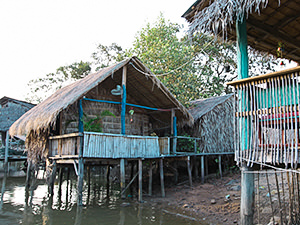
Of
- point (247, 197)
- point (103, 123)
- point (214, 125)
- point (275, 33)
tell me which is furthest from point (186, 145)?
point (247, 197)

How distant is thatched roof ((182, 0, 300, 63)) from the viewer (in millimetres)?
5428

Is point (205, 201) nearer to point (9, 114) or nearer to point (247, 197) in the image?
point (247, 197)

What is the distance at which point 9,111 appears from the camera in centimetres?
1945

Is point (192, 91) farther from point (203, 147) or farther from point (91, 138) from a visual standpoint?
point (91, 138)

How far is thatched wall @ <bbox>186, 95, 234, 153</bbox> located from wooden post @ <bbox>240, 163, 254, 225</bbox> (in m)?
7.67

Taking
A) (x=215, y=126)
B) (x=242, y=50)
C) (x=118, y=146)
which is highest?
(x=242, y=50)

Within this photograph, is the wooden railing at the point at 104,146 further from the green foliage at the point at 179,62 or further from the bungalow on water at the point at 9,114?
the bungalow on water at the point at 9,114

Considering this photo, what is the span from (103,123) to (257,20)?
7.83 meters

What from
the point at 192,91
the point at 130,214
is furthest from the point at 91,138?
the point at 192,91

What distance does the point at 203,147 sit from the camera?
13.4m

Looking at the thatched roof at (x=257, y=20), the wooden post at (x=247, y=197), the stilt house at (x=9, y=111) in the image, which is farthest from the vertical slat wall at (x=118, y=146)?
the stilt house at (x=9, y=111)

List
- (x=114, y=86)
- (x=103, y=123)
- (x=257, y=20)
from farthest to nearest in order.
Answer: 1. (x=114, y=86)
2. (x=103, y=123)
3. (x=257, y=20)

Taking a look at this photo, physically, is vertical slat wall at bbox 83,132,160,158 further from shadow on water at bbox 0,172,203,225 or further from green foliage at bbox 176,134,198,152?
green foliage at bbox 176,134,198,152

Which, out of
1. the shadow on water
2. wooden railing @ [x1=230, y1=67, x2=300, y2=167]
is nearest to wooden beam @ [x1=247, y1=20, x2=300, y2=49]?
wooden railing @ [x1=230, y1=67, x2=300, y2=167]
